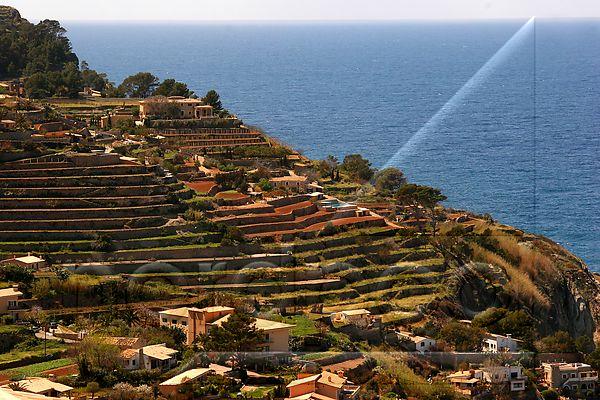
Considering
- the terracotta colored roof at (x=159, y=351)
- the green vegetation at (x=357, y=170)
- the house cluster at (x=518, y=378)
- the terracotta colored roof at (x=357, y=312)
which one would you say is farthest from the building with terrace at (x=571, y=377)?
the green vegetation at (x=357, y=170)

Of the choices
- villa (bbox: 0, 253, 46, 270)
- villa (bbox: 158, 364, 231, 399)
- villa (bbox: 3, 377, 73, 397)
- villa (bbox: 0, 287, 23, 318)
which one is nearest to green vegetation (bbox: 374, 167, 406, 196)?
villa (bbox: 0, 253, 46, 270)

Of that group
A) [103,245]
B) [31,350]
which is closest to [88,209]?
[103,245]

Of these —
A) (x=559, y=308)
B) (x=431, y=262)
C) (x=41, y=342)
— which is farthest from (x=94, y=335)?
(x=559, y=308)

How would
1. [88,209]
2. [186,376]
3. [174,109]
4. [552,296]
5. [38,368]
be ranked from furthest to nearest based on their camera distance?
1. [174,109]
2. [552,296]
3. [88,209]
4. [38,368]
5. [186,376]

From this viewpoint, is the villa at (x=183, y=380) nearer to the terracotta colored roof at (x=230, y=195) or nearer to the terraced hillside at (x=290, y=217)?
the terraced hillside at (x=290, y=217)

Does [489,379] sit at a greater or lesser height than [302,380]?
lesser

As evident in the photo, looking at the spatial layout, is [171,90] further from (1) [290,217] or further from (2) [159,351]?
(2) [159,351]
